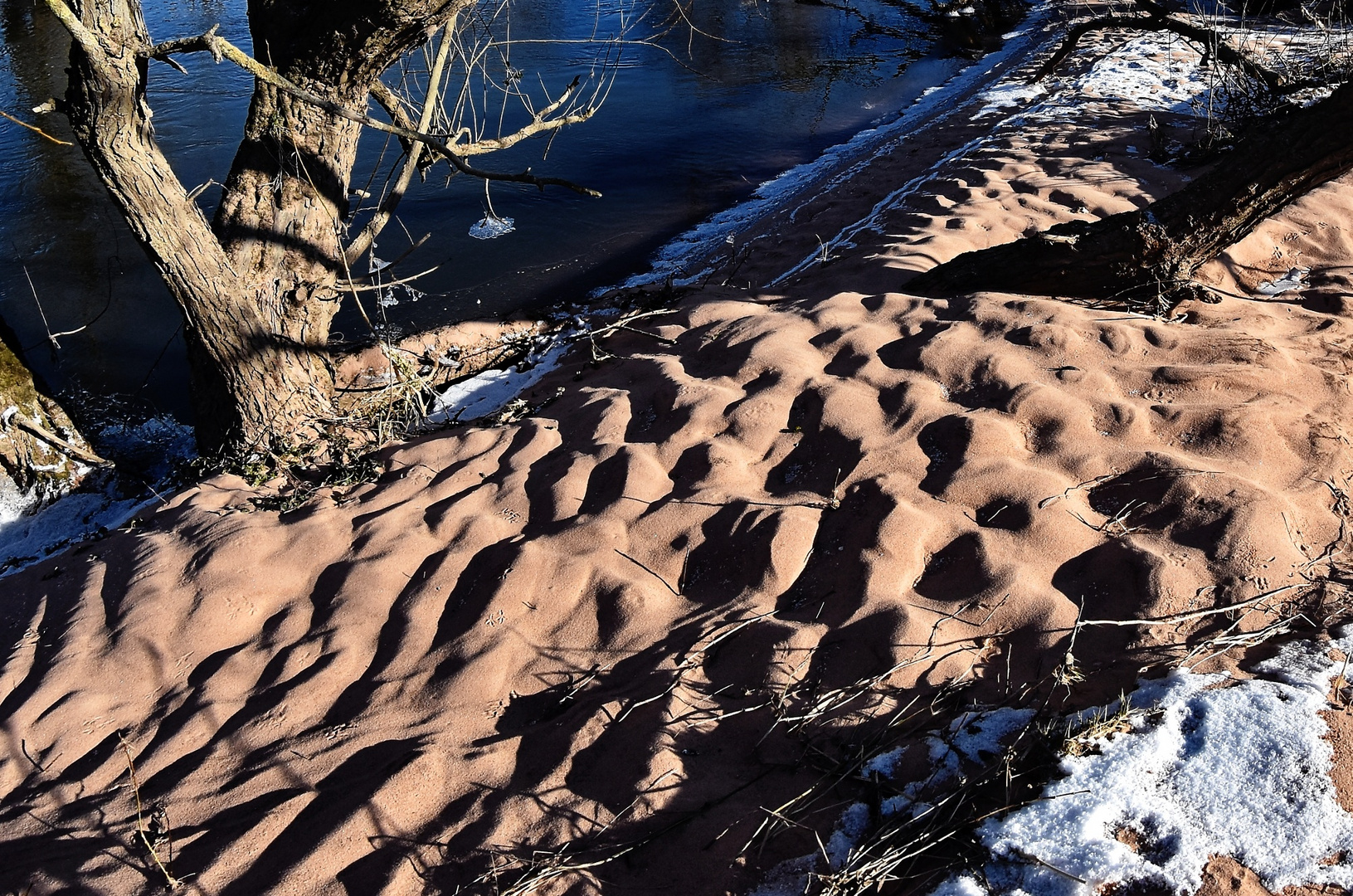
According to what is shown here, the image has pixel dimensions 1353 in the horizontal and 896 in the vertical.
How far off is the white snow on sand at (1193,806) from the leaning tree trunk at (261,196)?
3.45 meters

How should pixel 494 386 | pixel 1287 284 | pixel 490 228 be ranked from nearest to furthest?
1. pixel 1287 284
2. pixel 494 386
3. pixel 490 228

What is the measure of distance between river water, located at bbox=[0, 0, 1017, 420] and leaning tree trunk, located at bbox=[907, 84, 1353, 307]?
2.72 meters

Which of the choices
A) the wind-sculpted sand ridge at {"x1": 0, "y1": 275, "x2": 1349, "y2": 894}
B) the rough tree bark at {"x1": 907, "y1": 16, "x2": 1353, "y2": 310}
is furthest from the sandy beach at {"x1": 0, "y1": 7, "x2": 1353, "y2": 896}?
the rough tree bark at {"x1": 907, "y1": 16, "x2": 1353, "y2": 310}

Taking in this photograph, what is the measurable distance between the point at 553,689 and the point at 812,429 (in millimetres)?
1287

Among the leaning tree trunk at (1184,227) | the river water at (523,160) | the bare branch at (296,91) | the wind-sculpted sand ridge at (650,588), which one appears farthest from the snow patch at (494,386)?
the leaning tree trunk at (1184,227)

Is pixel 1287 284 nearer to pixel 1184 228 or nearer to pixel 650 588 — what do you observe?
pixel 1184 228

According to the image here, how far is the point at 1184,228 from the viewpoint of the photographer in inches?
131

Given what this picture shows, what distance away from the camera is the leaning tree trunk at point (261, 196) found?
10.8 feet

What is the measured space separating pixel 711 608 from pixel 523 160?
7.05 meters

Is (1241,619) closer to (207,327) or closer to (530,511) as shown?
(530,511)

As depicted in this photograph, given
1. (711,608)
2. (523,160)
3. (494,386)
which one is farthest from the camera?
(523,160)

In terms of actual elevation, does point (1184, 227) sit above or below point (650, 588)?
above

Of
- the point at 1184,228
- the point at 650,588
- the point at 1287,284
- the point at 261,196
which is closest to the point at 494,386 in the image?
the point at 261,196

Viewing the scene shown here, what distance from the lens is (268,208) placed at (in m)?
4.02
